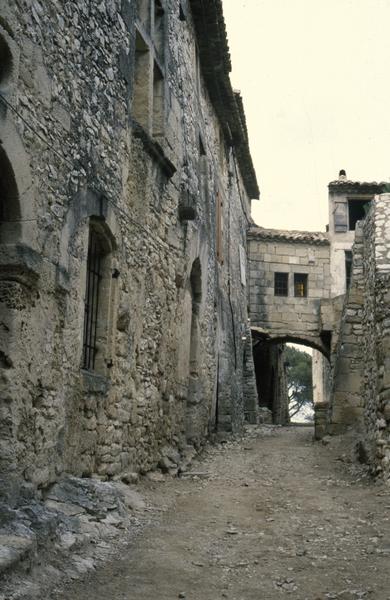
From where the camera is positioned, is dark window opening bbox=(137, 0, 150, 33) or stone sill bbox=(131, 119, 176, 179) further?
dark window opening bbox=(137, 0, 150, 33)

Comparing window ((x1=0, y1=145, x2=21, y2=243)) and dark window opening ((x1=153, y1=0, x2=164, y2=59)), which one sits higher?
dark window opening ((x1=153, y1=0, x2=164, y2=59))

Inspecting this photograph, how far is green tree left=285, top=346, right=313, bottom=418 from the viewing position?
43.2 meters

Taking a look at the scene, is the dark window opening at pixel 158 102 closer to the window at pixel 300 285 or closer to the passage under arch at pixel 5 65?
the passage under arch at pixel 5 65

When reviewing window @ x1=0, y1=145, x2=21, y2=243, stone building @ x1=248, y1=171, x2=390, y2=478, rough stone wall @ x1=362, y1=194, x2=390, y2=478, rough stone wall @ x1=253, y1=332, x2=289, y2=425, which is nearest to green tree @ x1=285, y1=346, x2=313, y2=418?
stone building @ x1=248, y1=171, x2=390, y2=478

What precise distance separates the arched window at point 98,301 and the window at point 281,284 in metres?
14.5

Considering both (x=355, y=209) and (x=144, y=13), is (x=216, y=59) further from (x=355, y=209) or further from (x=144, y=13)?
(x=355, y=209)

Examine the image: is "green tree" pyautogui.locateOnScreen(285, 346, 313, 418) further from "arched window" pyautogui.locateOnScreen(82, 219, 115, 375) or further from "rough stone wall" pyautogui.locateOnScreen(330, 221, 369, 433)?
"arched window" pyautogui.locateOnScreen(82, 219, 115, 375)

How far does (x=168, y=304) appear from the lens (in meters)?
8.85

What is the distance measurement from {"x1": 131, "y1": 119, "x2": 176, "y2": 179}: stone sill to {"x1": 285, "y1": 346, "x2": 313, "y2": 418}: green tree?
3534cm

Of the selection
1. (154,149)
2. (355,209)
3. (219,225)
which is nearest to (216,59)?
(219,225)

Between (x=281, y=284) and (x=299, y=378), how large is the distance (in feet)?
78.2

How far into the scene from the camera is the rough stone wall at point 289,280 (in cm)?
2053

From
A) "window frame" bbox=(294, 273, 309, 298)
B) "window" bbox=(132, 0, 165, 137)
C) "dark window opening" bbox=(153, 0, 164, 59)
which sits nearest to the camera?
"window" bbox=(132, 0, 165, 137)

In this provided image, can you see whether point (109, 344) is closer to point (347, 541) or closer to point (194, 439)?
point (347, 541)
